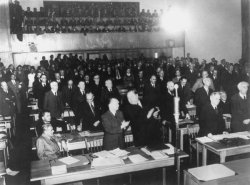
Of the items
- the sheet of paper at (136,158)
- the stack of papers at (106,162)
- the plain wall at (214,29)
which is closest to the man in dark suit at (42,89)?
the stack of papers at (106,162)

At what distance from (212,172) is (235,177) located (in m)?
0.26

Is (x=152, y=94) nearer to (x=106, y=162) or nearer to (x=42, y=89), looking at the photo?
(x=42, y=89)

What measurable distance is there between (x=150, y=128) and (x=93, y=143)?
3.63 ft

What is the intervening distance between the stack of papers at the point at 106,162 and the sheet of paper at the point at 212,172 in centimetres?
109

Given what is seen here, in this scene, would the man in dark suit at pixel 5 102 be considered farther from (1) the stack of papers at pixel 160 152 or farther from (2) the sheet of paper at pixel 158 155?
(2) the sheet of paper at pixel 158 155

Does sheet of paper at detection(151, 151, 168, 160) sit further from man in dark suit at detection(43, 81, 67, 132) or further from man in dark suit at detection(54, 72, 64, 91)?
man in dark suit at detection(54, 72, 64, 91)

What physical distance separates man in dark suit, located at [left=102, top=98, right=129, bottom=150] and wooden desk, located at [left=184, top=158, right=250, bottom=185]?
5.80 feet

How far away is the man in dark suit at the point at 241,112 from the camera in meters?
5.59

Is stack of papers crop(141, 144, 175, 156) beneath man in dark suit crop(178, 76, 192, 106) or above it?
beneath

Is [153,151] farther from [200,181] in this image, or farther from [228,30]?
[228,30]

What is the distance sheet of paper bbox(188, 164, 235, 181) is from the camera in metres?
3.30

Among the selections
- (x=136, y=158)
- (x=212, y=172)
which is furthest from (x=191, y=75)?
(x=212, y=172)

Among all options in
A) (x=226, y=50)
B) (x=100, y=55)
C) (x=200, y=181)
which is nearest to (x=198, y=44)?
(x=226, y=50)

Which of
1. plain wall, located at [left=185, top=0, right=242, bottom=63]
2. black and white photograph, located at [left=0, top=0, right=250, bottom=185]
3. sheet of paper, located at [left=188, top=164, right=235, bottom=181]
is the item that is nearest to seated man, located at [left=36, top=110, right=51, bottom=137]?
black and white photograph, located at [left=0, top=0, right=250, bottom=185]
